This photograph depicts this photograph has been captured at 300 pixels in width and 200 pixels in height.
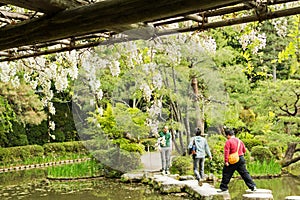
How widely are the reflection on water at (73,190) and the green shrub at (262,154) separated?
2.67 m

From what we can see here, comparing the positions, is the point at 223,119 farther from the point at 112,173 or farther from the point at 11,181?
the point at 11,181

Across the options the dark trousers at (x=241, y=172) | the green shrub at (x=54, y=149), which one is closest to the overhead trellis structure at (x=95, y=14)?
the dark trousers at (x=241, y=172)

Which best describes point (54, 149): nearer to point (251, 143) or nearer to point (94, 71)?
point (94, 71)

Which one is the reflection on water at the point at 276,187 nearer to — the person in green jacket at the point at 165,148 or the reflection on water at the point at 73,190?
the reflection on water at the point at 73,190

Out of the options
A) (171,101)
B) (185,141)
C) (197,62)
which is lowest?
(185,141)

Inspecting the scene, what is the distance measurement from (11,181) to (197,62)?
4.76m

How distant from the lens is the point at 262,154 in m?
9.44

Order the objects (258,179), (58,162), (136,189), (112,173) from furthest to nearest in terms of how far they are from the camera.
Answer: (58,162)
(112,173)
(258,179)
(136,189)

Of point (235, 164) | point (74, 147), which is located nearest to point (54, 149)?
point (74, 147)

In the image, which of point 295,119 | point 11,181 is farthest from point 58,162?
point 295,119

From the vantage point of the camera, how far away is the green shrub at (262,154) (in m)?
9.40

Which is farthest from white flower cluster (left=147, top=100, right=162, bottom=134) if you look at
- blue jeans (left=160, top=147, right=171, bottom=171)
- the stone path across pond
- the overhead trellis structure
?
the overhead trellis structure

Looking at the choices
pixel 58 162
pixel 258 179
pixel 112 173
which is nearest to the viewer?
pixel 258 179

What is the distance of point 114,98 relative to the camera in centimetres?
1009
